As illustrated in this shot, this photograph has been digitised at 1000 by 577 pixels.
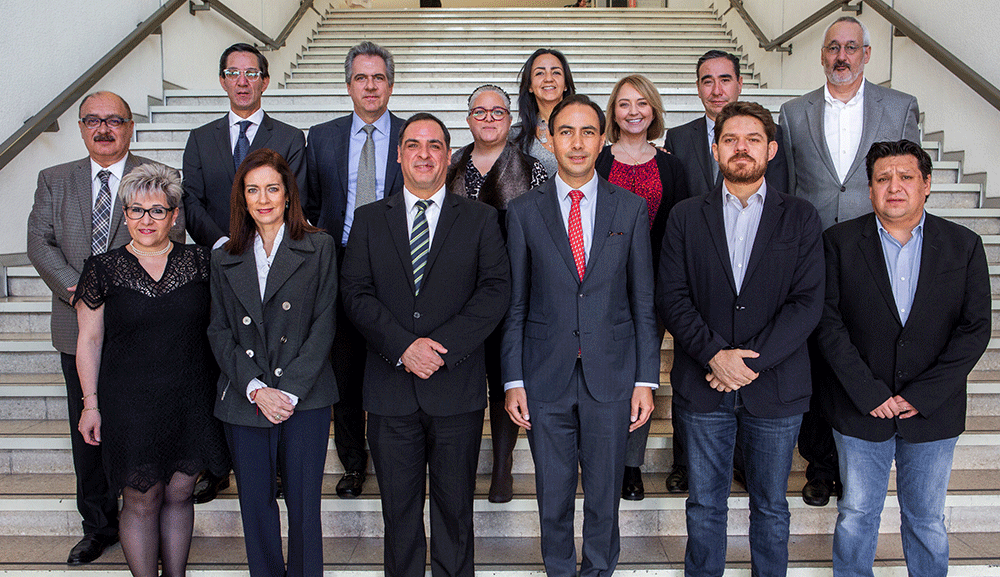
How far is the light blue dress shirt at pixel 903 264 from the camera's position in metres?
2.21

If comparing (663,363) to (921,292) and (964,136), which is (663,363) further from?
(964,136)

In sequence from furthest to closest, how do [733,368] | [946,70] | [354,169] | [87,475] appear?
[946,70] → [354,169] → [87,475] → [733,368]

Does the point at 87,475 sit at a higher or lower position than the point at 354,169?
lower

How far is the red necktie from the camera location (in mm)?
Answer: 2227

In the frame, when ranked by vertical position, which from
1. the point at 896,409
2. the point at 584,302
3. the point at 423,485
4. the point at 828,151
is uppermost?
the point at 828,151

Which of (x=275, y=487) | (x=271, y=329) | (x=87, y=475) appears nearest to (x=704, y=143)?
(x=271, y=329)

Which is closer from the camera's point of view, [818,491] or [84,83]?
[818,491]

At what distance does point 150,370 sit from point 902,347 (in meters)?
2.51

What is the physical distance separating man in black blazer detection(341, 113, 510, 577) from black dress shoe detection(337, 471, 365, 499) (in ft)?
1.72

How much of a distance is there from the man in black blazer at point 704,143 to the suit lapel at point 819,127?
14 cm

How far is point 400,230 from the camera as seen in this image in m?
2.25

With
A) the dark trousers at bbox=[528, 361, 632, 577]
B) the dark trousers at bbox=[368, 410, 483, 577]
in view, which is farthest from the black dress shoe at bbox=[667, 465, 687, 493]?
the dark trousers at bbox=[368, 410, 483, 577]

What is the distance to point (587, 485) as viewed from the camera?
7.45 feet

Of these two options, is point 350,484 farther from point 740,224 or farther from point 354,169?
point 740,224
